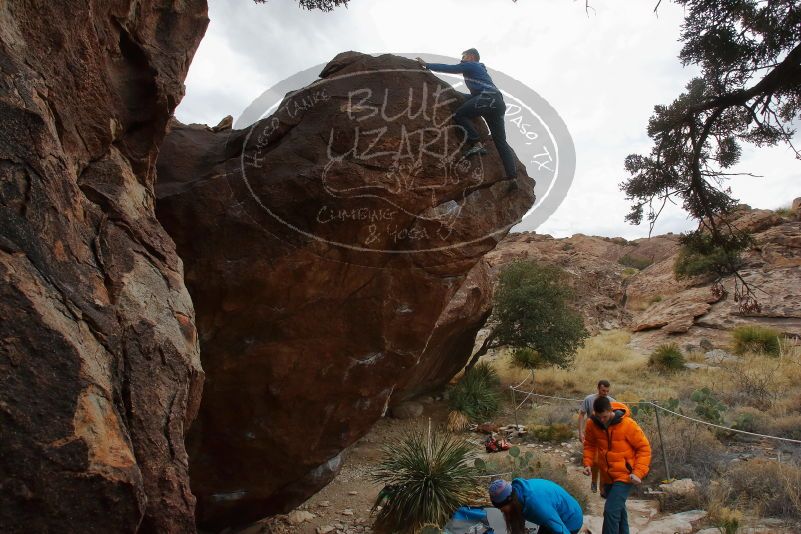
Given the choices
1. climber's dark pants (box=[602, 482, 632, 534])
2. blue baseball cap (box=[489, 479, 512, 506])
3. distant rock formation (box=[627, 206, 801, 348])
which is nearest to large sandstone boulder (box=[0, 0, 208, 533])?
blue baseball cap (box=[489, 479, 512, 506])

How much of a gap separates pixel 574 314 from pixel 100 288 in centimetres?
1720

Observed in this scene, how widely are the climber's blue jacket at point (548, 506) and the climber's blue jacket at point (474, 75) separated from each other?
3.88m

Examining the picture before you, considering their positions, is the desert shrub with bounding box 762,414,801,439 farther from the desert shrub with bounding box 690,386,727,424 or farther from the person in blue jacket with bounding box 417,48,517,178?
the person in blue jacket with bounding box 417,48,517,178

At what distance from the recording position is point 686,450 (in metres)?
8.44

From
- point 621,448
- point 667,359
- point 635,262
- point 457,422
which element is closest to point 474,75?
point 621,448

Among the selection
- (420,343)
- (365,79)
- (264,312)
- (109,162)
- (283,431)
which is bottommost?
(283,431)

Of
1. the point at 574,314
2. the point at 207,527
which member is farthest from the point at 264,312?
the point at 574,314

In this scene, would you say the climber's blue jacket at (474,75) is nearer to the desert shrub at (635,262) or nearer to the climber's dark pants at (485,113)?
the climber's dark pants at (485,113)

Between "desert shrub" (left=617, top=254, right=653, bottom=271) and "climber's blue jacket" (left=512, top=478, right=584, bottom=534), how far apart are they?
35560mm

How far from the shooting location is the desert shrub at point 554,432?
1130cm

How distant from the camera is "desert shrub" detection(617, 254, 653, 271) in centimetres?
3809

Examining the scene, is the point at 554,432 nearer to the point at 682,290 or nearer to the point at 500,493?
the point at 500,493

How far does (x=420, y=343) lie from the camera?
671 centimetres

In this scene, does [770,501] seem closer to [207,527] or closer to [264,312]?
[264,312]
